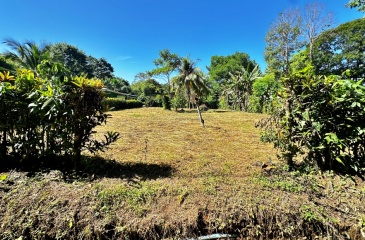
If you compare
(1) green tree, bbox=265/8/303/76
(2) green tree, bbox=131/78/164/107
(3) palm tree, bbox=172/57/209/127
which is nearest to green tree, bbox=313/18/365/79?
(1) green tree, bbox=265/8/303/76

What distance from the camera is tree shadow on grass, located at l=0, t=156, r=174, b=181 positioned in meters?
3.18

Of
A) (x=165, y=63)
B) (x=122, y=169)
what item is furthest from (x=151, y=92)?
(x=122, y=169)

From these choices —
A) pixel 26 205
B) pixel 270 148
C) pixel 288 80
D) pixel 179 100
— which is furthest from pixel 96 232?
pixel 179 100

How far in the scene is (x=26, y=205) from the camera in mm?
2451

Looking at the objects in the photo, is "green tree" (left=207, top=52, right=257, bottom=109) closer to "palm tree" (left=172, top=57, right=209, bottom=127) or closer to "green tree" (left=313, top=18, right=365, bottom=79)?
"green tree" (left=313, top=18, right=365, bottom=79)

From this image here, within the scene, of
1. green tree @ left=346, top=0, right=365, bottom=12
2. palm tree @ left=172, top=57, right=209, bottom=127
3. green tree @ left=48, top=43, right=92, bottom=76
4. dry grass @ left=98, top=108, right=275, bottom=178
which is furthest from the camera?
green tree @ left=48, top=43, right=92, bottom=76

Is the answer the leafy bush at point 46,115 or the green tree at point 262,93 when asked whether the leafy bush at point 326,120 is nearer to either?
the leafy bush at point 46,115

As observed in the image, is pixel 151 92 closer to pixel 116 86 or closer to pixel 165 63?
pixel 165 63

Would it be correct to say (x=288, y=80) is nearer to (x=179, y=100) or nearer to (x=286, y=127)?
(x=286, y=127)

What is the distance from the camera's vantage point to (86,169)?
352 cm

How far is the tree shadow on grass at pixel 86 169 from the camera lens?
3.18m

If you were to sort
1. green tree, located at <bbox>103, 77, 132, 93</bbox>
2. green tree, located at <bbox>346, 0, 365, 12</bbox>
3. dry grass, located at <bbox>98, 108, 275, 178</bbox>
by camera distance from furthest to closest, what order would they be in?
green tree, located at <bbox>103, 77, 132, 93</bbox> → green tree, located at <bbox>346, 0, 365, 12</bbox> → dry grass, located at <bbox>98, 108, 275, 178</bbox>

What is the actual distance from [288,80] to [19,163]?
4959 mm

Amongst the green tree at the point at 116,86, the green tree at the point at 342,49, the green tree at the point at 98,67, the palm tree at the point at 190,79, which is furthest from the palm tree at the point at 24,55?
the green tree at the point at 98,67
